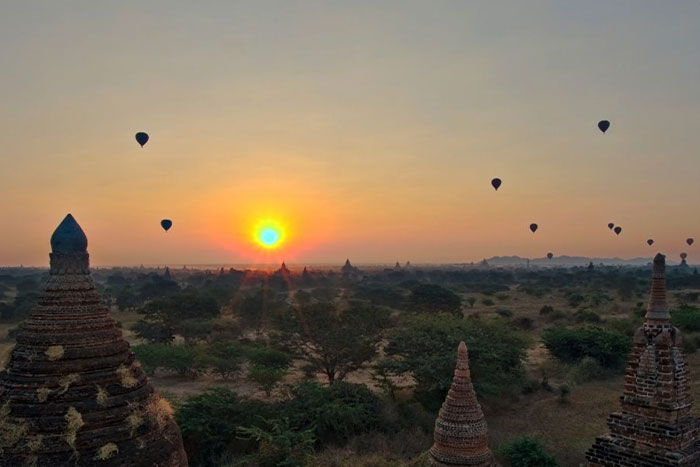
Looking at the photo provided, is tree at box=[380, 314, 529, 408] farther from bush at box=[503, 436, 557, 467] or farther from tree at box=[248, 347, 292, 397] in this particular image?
tree at box=[248, 347, 292, 397]

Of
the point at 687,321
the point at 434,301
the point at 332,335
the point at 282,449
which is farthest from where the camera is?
the point at 434,301

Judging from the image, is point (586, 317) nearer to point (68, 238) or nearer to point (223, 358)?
point (223, 358)

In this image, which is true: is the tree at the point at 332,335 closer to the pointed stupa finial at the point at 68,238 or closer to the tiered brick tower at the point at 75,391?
the tiered brick tower at the point at 75,391

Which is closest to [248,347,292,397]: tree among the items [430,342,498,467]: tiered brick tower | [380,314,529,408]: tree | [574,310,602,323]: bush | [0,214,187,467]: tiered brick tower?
[380,314,529,408]: tree

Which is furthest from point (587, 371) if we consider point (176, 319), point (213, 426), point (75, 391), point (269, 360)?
point (176, 319)

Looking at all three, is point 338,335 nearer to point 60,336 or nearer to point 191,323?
point 191,323

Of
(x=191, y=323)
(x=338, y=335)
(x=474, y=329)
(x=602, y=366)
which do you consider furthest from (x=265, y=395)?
(x=602, y=366)

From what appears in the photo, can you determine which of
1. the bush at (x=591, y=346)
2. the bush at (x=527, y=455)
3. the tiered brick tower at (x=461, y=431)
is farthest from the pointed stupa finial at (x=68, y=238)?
the bush at (x=591, y=346)
